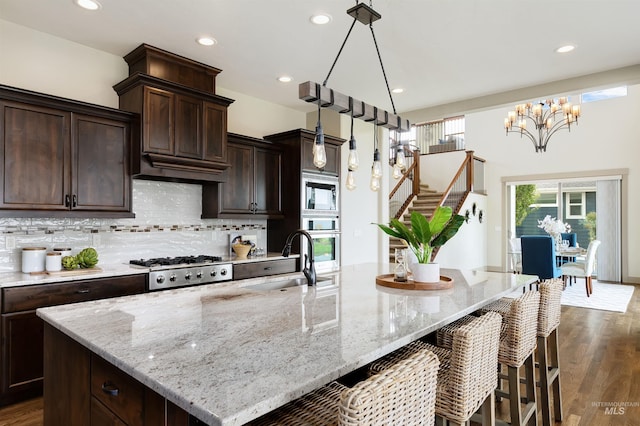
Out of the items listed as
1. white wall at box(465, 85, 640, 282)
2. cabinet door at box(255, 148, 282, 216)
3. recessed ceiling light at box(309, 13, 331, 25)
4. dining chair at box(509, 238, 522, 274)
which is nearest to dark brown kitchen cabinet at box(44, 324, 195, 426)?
recessed ceiling light at box(309, 13, 331, 25)

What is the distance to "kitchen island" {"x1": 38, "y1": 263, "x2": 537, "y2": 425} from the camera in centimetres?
96

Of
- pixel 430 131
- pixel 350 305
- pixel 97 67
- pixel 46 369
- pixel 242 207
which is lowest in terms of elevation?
pixel 46 369

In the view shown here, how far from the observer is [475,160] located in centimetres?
921

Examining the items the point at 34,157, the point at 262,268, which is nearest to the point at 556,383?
the point at 262,268

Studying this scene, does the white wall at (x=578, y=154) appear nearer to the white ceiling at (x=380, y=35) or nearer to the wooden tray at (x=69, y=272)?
the white ceiling at (x=380, y=35)

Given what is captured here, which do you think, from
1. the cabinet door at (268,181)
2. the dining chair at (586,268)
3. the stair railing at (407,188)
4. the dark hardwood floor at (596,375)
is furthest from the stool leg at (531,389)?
the stair railing at (407,188)

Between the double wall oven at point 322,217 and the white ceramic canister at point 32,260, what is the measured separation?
2.53 metres

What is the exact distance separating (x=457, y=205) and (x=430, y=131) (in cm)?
392

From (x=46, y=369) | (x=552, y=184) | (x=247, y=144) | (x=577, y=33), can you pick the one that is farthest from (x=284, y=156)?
(x=552, y=184)

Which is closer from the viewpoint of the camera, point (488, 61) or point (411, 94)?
point (488, 61)

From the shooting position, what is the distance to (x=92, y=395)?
1.45 metres

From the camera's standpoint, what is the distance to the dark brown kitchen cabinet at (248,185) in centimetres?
430

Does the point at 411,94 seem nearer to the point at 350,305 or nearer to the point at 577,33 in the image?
the point at 577,33

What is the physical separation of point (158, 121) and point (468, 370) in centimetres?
321
